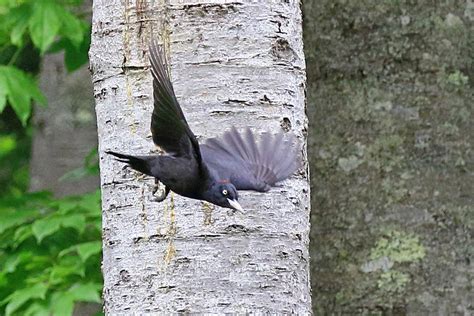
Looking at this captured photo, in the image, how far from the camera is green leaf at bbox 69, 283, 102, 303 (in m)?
2.80

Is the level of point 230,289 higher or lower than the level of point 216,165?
lower

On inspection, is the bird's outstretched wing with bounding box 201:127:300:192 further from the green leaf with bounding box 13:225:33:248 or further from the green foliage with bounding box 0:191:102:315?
the green leaf with bounding box 13:225:33:248

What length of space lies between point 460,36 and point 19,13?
140 cm

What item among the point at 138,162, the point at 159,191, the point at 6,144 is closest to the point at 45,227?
the point at 159,191

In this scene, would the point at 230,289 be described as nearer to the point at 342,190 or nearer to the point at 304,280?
the point at 304,280

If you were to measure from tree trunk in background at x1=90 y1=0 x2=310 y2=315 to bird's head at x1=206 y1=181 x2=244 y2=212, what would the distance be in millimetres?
80

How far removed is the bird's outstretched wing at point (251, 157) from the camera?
1799 mm

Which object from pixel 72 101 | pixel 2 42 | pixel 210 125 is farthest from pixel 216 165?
pixel 72 101

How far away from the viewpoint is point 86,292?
2840 millimetres

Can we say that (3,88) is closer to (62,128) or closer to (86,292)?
(86,292)

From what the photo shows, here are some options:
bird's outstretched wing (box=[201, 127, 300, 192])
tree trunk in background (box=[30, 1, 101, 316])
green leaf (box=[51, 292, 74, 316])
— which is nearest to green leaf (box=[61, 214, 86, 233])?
green leaf (box=[51, 292, 74, 316])

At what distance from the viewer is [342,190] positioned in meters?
2.88

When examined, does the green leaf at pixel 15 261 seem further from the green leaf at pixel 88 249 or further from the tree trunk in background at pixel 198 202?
the tree trunk in background at pixel 198 202

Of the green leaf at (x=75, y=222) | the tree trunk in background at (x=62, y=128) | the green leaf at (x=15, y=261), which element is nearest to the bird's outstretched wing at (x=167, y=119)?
the green leaf at (x=75, y=222)
